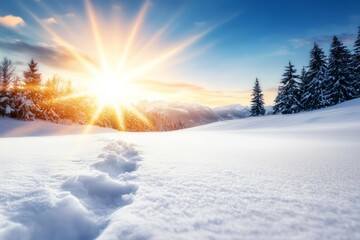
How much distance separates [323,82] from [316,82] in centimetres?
89

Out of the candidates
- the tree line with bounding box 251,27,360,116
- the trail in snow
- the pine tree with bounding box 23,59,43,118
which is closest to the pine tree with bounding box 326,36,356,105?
the tree line with bounding box 251,27,360,116

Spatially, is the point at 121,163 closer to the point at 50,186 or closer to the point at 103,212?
the point at 50,186

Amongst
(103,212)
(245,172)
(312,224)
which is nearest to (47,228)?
(103,212)

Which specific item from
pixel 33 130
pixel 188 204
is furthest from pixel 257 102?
pixel 188 204

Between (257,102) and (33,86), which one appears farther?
(257,102)

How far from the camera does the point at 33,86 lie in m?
33.0

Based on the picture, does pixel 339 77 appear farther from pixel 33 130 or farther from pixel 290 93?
pixel 33 130

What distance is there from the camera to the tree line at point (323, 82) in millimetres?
30891

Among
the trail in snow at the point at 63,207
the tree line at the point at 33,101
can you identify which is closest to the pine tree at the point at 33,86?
the tree line at the point at 33,101

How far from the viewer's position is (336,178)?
2.34m

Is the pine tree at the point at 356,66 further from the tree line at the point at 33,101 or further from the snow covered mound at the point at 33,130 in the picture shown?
the tree line at the point at 33,101

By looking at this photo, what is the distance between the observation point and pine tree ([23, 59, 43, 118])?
3250 cm

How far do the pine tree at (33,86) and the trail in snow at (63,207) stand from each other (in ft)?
115

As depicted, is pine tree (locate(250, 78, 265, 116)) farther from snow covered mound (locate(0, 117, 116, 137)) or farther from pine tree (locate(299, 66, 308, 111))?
snow covered mound (locate(0, 117, 116, 137))
